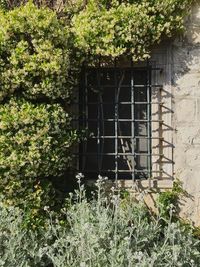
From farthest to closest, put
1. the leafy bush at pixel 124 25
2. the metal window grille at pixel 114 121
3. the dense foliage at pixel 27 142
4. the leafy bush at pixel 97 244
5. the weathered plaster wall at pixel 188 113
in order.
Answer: the metal window grille at pixel 114 121 → the weathered plaster wall at pixel 188 113 → the leafy bush at pixel 124 25 → the dense foliage at pixel 27 142 → the leafy bush at pixel 97 244

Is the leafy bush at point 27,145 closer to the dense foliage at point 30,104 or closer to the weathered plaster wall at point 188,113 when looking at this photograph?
the dense foliage at point 30,104

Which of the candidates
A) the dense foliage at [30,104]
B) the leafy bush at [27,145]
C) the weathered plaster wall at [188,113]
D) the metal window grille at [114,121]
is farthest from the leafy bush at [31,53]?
the weathered plaster wall at [188,113]

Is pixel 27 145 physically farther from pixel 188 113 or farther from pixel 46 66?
pixel 188 113

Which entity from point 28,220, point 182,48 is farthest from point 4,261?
point 182,48

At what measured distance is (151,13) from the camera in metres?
5.13

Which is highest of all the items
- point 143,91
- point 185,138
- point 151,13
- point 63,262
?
point 151,13

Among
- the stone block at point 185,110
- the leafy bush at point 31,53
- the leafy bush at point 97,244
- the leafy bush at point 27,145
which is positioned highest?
the leafy bush at point 31,53

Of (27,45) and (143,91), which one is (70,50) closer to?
(27,45)

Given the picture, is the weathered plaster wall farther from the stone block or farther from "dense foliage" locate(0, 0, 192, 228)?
"dense foliage" locate(0, 0, 192, 228)

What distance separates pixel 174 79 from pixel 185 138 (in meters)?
0.68

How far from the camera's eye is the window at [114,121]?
549 centimetres

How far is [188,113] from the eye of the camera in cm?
536

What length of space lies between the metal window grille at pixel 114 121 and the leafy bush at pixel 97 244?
3.99 ft

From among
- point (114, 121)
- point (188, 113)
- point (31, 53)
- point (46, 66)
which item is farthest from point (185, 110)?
point (31, 53)
